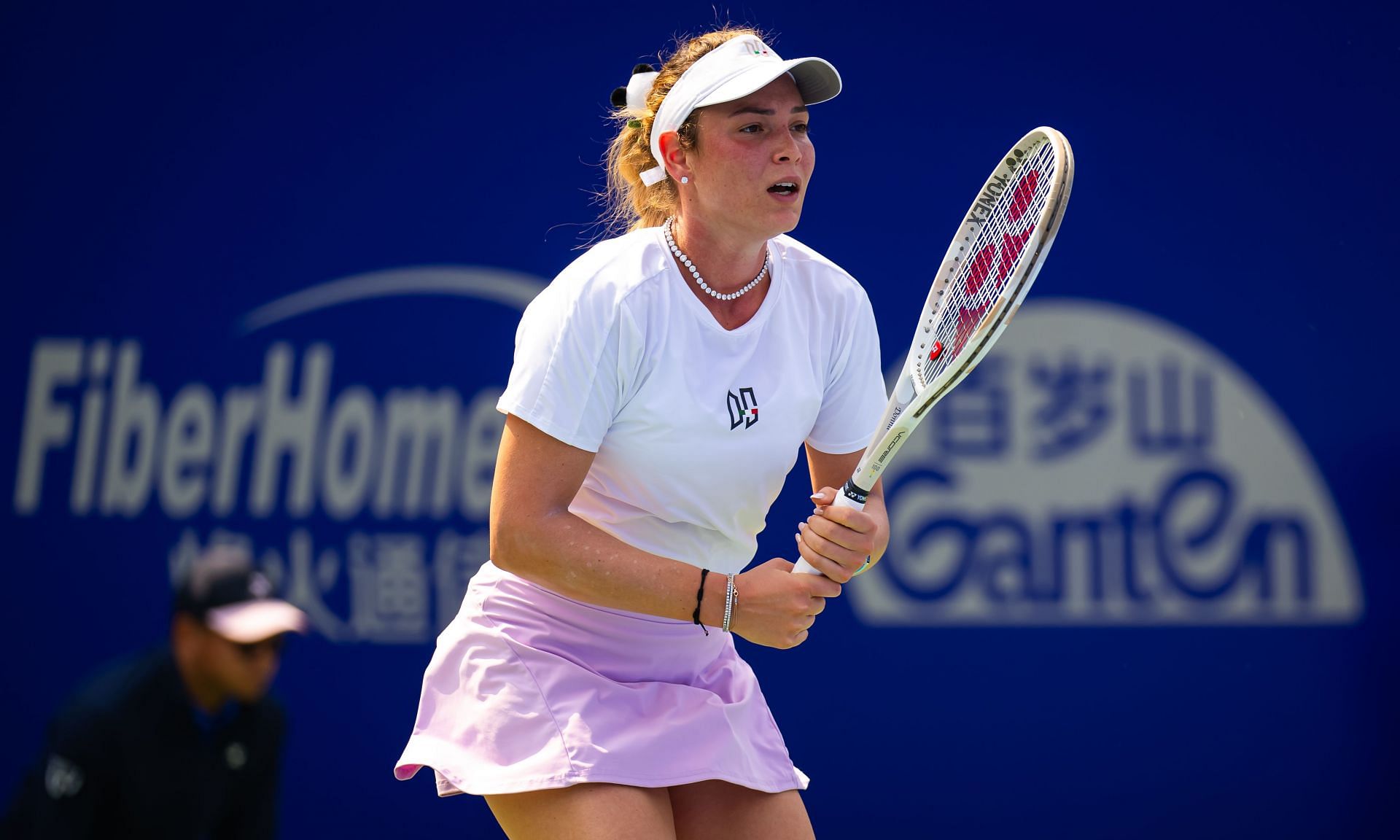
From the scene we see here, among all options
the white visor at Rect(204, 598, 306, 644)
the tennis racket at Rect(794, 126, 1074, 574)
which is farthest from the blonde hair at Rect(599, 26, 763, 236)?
the white visor at Rect(204, 598, 306, 644)

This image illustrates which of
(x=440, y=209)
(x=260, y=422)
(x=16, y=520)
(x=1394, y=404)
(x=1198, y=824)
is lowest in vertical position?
(x=1198, y=824)

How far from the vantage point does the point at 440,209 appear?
473cm

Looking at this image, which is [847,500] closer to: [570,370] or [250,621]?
[570,370]

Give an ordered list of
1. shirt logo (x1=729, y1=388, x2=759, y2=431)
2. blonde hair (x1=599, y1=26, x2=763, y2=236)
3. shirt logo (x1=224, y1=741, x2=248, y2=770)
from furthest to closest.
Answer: shirt logo (x1=224, y1=741, x2=248, y2=770) < blonde hair (x1=599, y1=26, x2=763, y2=236) < shirt logo (x1=729, y1=388, x2=759, y2=431)

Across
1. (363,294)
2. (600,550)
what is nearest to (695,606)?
(600,550)

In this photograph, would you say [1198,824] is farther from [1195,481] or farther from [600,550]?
[600,550]

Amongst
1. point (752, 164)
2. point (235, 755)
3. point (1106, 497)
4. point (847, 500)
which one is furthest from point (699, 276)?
point (1106, 497)

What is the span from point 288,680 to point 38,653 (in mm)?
826

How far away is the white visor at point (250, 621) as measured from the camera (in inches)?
101

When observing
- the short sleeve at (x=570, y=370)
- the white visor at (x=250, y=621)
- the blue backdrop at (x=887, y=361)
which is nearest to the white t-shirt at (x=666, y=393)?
the short sleeve at (x=570, y=370)

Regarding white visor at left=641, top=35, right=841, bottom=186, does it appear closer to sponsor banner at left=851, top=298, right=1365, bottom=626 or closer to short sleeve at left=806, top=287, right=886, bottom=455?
short sleeve at left=806, top=287, right=886, bottom=455

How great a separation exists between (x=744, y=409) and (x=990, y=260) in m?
0.49

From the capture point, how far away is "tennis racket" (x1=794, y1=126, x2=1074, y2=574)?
2.02 meters

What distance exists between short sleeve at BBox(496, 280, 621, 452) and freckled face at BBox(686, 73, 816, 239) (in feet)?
0.91
